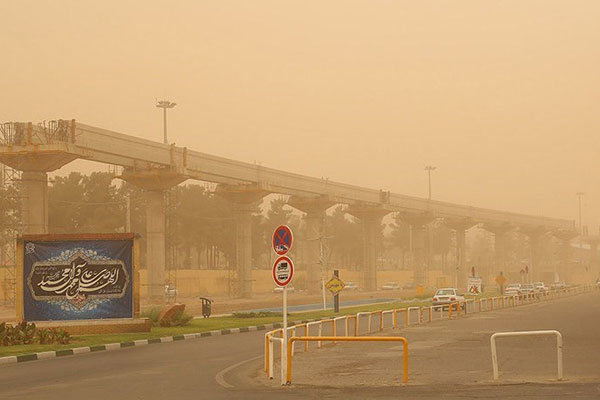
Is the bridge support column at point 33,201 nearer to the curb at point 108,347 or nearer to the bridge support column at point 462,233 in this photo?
the curb at point 108,347

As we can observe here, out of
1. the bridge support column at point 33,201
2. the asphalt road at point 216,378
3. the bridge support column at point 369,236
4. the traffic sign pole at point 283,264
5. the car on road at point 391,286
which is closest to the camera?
the asphalt road at point 216,378

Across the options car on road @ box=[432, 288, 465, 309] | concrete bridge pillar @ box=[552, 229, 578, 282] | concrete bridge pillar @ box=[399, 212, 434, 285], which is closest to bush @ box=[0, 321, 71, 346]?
car on road @ box=[432, 288, 465, 309]

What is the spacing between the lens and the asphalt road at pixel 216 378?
14.2 m

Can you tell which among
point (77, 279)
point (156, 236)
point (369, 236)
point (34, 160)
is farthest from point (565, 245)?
point (77, 279)

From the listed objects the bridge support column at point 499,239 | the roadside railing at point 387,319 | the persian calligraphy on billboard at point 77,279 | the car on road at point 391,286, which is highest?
the bridge support column at point 499,239

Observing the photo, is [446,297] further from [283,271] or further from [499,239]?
[499,239]

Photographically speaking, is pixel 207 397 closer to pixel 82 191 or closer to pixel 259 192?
pixel 259 192

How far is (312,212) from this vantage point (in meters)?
94.8

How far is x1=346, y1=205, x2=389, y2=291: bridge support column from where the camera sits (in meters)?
104

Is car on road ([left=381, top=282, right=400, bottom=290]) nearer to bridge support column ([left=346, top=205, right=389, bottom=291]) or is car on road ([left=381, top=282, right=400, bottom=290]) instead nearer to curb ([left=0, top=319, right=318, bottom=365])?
bridge support column ([left=346, top=205, right=389, bottom=291])

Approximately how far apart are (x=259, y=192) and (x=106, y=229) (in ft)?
94.8

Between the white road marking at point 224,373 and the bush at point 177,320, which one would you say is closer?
the white road marking at point 224,373

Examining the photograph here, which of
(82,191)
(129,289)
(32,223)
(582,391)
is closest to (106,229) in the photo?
(82,191)

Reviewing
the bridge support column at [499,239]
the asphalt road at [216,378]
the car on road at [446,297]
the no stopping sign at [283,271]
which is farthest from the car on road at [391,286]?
the no stopping sign at [283,271]
